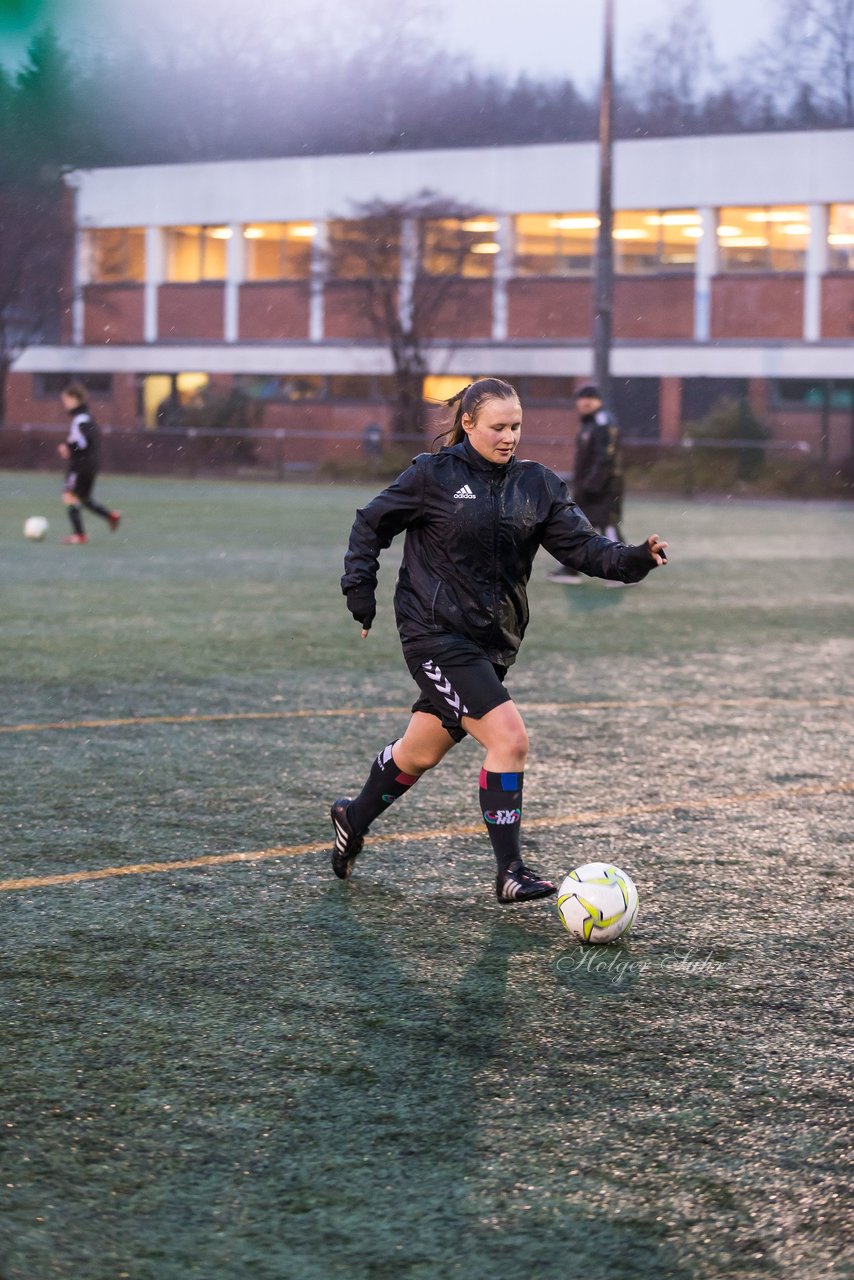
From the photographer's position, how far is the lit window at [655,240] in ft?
144

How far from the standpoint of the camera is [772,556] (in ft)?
69.3

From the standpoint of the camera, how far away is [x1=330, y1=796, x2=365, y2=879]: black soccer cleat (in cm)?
587

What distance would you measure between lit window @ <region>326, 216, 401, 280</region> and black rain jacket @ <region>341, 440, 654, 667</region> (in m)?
40.5

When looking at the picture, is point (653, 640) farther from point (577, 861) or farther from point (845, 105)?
point (845, 105)

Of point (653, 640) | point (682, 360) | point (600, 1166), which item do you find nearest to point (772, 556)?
point (653, 640)

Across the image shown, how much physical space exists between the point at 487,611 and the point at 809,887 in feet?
4.76

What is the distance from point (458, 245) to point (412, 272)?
A: 1386mm

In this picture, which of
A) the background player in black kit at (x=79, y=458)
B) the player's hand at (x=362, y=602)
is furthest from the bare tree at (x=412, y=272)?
the player's hand at (x=362, y=602)

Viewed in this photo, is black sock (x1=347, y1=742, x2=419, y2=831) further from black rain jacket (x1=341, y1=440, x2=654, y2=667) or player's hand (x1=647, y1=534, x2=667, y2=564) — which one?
player's hand (x1=647, y1=534, x2=667, y2=564)

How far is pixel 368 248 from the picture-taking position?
4538 centimetres

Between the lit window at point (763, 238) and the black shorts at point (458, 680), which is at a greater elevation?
the lit window at point (763, 238)

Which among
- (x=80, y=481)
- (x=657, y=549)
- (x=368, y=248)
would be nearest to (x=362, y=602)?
(x=657, y=549)

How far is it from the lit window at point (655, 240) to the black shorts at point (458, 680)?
39663 mm

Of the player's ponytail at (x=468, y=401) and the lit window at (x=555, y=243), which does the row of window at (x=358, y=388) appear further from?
the player's ponytail at (x=468, y=401)
